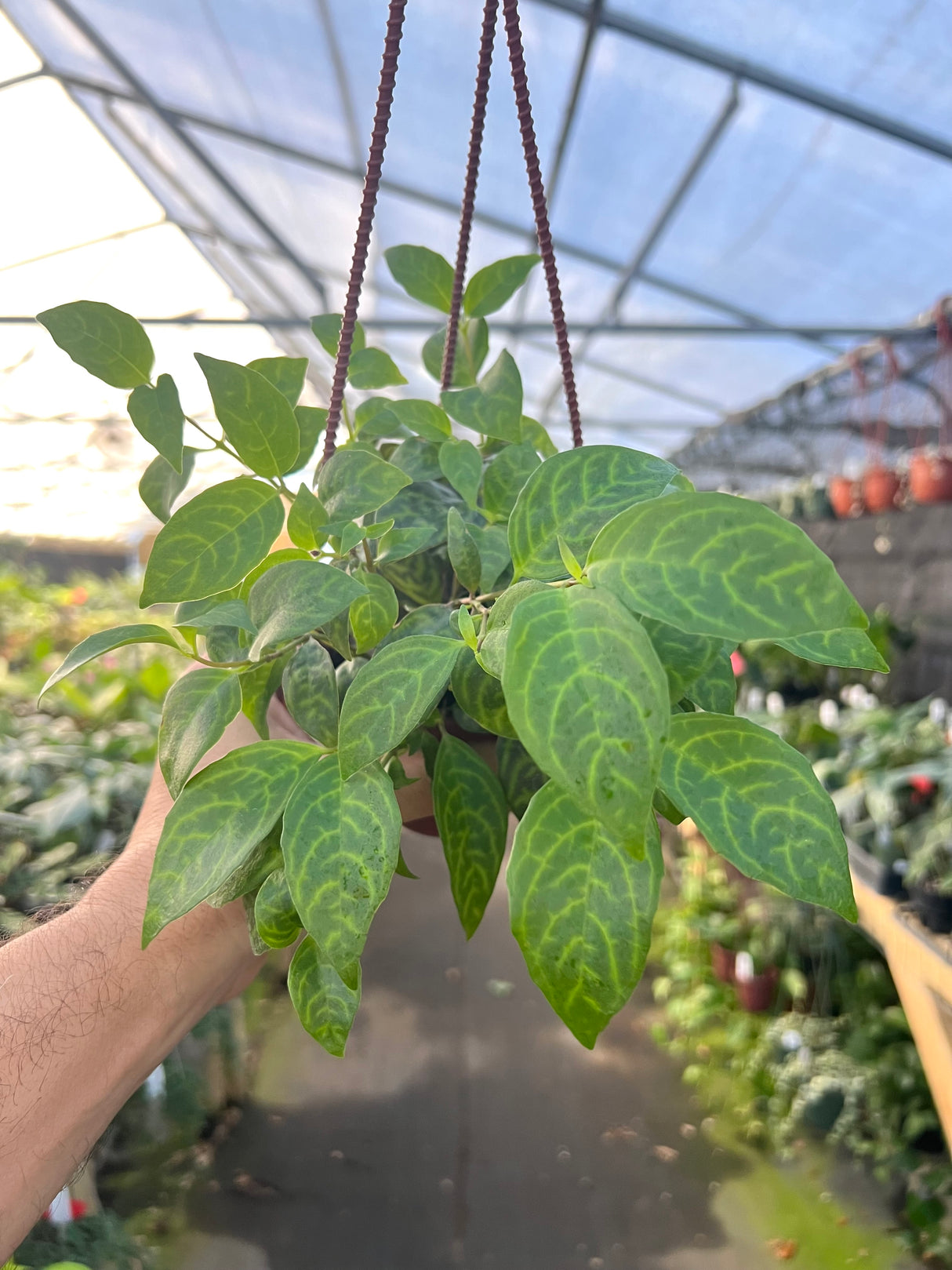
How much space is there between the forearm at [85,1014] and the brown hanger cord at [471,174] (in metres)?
0.38

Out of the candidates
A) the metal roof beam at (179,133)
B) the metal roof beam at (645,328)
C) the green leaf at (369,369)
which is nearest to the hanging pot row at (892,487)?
the metal roof beam at (645,328)

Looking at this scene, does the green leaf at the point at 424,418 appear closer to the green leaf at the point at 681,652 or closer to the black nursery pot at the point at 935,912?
the green leaf at the point at 681,652

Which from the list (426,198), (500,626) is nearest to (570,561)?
(500,626)

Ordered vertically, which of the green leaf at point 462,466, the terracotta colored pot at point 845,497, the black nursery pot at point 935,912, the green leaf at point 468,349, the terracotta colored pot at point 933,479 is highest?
the terracotta colored pot at point 845,497

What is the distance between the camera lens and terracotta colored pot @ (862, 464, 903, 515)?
8.87ft

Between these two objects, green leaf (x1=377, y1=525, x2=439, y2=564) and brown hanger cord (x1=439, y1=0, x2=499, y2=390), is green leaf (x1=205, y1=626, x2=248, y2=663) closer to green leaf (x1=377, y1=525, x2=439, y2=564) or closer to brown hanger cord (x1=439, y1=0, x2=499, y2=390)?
green leaf (x1=377, y1=525, x2=439, y2=564)

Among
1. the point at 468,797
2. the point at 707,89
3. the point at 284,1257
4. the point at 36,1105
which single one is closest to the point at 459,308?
the point at 468,797

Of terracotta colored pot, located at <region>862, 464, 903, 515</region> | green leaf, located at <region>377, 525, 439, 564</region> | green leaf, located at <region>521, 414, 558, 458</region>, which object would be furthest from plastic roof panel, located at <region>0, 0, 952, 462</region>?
green leaf, located at <region>377, 525, 439, 564</region>

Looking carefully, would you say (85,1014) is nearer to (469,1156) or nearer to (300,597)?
(300,597)

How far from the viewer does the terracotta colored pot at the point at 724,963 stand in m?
2.68

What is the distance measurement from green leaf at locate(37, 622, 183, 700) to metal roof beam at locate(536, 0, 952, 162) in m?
2.63

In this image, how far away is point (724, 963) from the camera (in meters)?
2.69

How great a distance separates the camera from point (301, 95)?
332 cm

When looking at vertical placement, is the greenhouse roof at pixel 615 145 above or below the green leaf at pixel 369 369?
above
